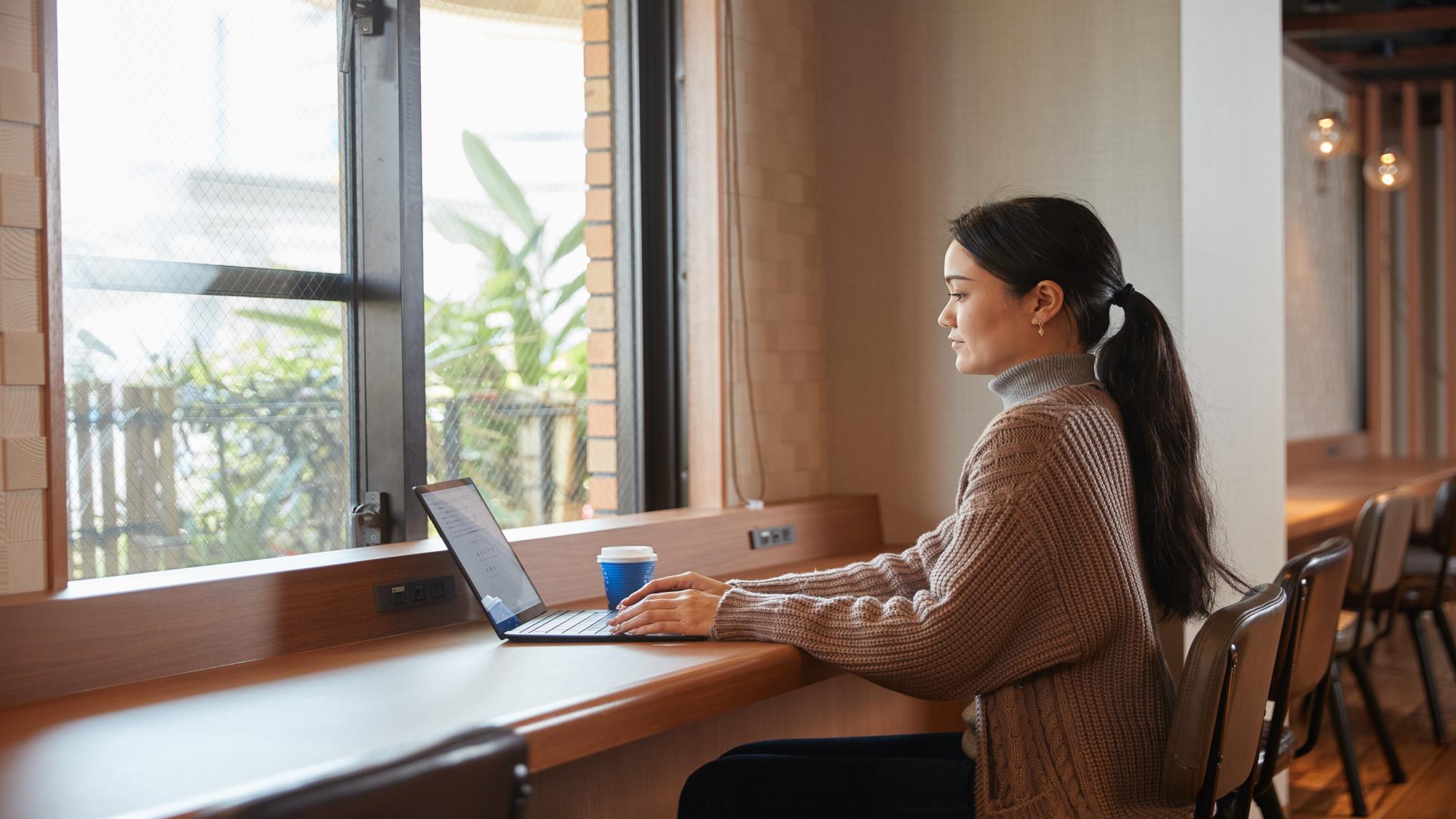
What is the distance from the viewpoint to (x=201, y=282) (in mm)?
1982

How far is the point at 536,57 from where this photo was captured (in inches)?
102

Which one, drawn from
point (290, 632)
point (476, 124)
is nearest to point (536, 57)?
point (476, 124)

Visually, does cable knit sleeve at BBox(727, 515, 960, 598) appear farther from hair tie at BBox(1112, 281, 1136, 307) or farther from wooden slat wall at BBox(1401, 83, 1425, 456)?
wooden slat wall at BBox(1401, 83, 1425, 456)

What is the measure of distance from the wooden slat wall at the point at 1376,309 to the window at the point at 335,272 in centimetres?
522

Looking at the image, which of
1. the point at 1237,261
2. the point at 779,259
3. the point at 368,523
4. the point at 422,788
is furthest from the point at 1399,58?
the point at 422,788

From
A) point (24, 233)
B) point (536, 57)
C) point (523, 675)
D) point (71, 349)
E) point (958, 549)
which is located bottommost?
point (523, 675)

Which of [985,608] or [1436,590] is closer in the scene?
[985,608]

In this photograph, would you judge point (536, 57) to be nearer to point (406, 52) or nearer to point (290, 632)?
point (406, 52)

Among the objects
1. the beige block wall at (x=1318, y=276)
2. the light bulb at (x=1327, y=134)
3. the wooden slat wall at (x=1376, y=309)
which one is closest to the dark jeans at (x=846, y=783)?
the light bulb at (x=1327, y=134)

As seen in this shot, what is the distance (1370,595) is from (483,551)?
2.63 m

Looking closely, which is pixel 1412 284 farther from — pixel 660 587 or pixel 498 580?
pixel 498 580

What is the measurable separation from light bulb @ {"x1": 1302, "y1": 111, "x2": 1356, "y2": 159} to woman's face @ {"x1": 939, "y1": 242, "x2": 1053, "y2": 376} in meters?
4.01

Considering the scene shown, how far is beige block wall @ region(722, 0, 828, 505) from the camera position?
2.77 meters

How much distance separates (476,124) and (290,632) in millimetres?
1131
